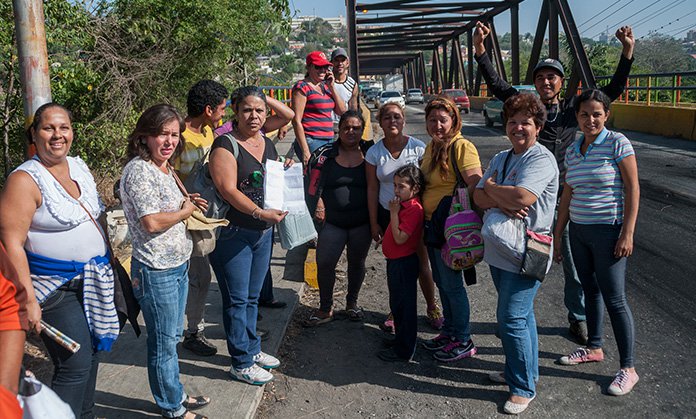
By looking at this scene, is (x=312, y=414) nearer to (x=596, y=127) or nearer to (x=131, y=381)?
(x=131, y=381)

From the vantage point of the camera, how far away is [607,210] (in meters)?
3.54

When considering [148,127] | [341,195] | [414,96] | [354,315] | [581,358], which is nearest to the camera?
[148,127]

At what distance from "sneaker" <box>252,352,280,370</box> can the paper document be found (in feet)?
3.17

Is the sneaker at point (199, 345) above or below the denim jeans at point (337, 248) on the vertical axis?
below

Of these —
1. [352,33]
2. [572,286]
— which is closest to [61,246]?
[572,286]

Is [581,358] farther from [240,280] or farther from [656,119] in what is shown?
[656,119]

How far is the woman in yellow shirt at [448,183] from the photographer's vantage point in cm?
379

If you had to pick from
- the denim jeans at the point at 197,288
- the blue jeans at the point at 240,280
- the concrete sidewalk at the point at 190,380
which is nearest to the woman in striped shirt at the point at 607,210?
the blue jeans at the point at 240,280

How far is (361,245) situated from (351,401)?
1.29 meters

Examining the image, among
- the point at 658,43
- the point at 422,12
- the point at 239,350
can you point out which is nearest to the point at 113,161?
the point at 239,350

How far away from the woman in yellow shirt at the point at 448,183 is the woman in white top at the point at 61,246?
206 cm

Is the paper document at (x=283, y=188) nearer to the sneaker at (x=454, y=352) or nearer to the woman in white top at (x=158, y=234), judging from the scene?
the woman in white top at (x=158, y=234)

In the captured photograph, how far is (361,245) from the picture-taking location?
4.53 meters

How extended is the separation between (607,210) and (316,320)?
7.67ft
